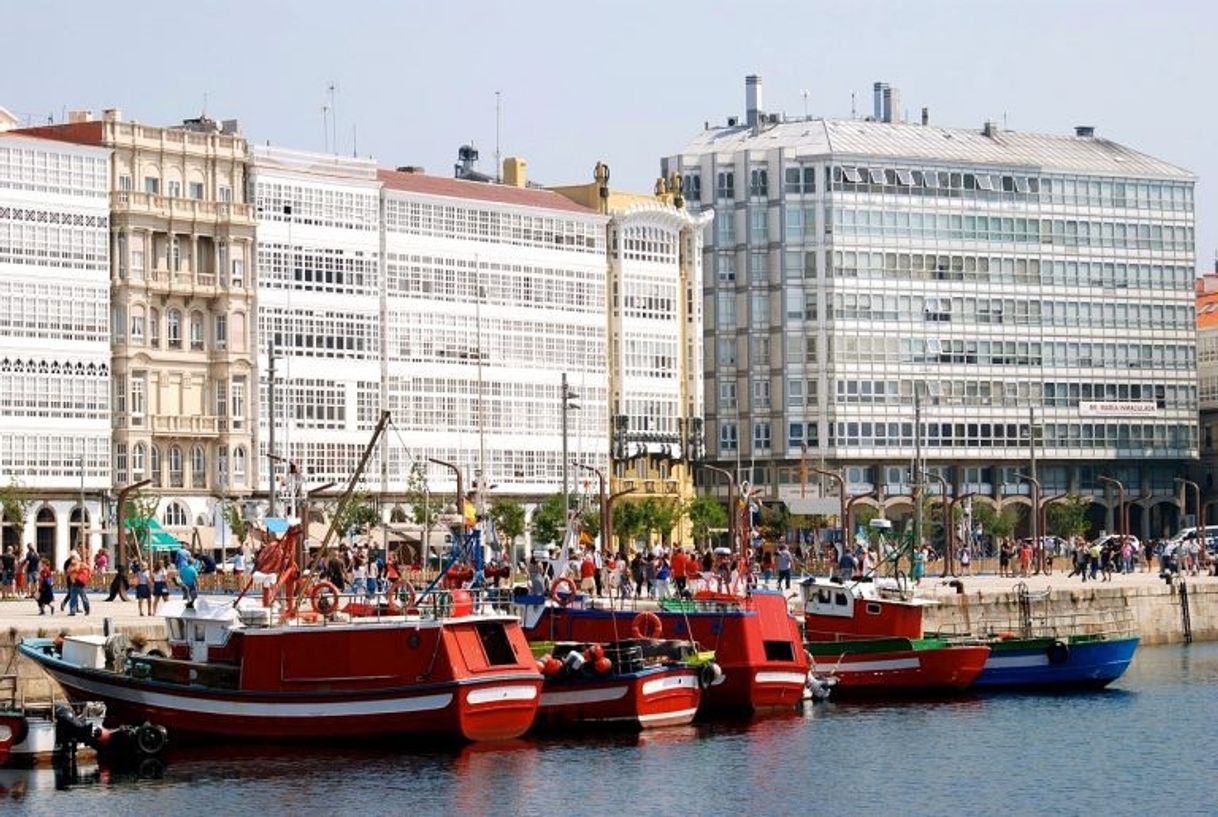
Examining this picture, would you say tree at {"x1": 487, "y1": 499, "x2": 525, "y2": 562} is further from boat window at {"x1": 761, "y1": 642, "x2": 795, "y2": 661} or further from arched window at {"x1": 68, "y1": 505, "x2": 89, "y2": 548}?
boat window at {"x1": 761, "y1": 642, "x2": 795, "y2": 661}

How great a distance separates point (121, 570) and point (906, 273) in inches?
3636

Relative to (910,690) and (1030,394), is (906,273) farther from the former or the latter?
(910,690)

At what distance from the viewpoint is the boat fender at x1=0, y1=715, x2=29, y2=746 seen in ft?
191

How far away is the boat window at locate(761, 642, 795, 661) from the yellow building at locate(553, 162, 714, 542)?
265 ft

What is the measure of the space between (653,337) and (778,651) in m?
86.5

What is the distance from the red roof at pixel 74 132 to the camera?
126 m

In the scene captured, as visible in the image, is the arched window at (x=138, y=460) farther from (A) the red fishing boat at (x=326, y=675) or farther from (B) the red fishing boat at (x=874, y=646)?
(A) the red fishing boat at (x=326, y=675)

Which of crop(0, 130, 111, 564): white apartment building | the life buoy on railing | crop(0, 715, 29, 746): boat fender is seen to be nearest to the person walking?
the life buoy on railing

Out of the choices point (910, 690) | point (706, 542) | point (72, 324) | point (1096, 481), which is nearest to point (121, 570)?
point (910, 690)

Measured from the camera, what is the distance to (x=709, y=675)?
67000mm

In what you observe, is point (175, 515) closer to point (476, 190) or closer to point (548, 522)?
point (548, 522)

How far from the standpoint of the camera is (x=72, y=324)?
12406 cm

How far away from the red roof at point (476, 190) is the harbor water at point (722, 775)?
241ft

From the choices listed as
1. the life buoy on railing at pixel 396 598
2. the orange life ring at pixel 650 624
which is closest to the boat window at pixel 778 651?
the orange life ring at pixel 650 624
